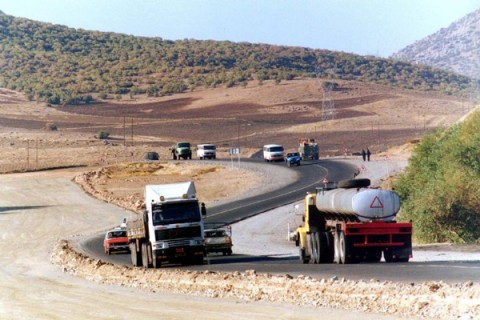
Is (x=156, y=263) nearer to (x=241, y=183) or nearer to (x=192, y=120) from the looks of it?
(x=241, y=183)

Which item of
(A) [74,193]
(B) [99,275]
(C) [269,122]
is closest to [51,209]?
(A) [74,193]

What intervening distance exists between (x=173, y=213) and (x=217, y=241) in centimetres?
794

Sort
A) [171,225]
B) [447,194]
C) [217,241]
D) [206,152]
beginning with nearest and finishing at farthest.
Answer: [171,225] < [217,241] < [447,194] < [206,152]

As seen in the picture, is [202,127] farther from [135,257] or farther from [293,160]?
[135,257]

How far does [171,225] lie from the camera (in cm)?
4069

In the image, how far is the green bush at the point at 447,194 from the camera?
5097 centimetres

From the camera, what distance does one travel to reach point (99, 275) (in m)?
41.4

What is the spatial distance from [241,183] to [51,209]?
18634 mm

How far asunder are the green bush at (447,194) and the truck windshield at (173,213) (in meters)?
14.0

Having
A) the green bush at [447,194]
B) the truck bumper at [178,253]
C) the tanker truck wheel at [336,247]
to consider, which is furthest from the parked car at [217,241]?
the tanker truck wheel at [336,247]

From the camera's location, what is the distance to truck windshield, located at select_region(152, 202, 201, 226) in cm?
4069

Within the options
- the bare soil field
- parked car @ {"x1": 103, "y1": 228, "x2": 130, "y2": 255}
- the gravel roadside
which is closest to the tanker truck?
the gravel roadside

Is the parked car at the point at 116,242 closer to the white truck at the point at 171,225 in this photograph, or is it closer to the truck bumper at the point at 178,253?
the white truck at the point at 171,225

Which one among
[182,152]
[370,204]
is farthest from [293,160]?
[370,204]
